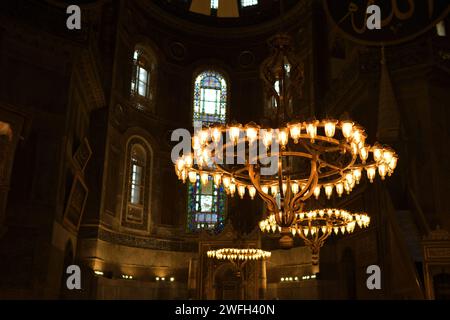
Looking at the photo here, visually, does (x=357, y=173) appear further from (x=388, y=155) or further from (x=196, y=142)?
(x=196, y=142)

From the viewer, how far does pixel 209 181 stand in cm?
1914

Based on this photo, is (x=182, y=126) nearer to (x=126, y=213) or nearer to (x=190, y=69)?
(x=190, y=69)

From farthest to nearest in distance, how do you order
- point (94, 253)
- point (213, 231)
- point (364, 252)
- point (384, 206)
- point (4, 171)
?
point (213, 231) → point (94, 253) → point (364, 252) → point (384, 206) → point (4, 171)

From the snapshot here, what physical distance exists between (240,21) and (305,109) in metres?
5.91

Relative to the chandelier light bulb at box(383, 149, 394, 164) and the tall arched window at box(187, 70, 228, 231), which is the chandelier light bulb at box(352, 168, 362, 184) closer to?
the chandelier light bulb at box(383, 149, 394, 164)

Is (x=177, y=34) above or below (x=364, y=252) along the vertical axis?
above

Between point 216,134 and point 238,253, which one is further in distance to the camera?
point 238,253

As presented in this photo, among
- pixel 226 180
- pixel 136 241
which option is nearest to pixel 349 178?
pixel 226 180

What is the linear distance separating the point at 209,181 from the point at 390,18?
10079 mm

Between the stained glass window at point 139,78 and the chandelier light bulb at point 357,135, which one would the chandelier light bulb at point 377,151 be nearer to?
the chandelier light bulb at point 357,135

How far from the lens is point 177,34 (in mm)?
19844

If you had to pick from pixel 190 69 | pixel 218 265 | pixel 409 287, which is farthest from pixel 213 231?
pixel 409 287

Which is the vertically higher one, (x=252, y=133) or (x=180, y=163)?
(x=252, y=133)

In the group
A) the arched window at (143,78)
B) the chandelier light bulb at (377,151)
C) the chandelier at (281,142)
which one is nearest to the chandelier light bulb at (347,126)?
the chandelier at (281,142)
